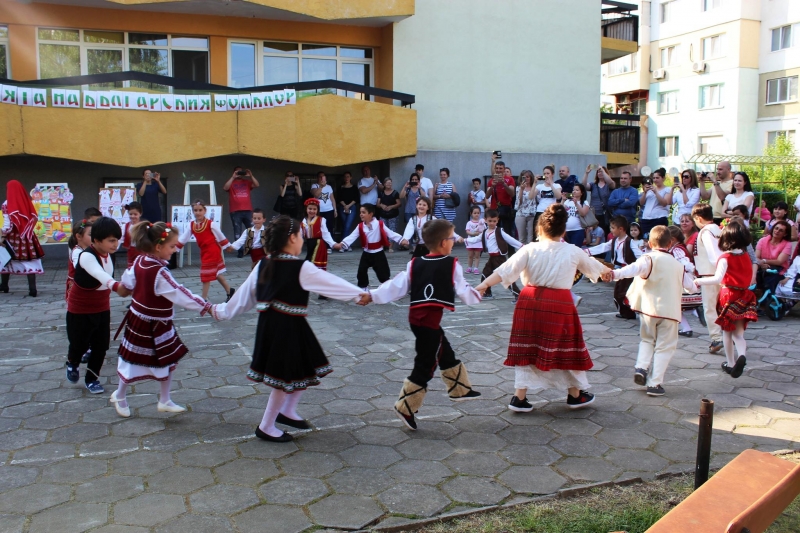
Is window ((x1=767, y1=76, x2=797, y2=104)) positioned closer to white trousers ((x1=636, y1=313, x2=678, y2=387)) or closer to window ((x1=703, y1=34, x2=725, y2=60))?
window ((x1=703, y1=34, x2=725, y2=60))

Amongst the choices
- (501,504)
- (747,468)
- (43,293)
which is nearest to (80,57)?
(43,293)

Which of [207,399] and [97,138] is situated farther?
[97,138]

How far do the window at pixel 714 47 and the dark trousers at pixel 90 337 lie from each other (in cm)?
3522

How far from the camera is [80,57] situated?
49.5ft

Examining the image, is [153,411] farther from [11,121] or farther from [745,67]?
[745,67]

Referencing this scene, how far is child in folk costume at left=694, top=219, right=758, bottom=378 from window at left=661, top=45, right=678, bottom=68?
34258 millimetres

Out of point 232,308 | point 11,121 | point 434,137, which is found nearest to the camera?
point 232,308

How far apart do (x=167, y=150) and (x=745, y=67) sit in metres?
29.3

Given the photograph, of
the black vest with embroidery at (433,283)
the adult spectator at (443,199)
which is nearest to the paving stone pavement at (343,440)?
the black vest with embroidery at (433,283)

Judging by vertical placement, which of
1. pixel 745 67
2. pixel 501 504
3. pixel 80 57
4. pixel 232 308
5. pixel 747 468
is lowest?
pixel 501 504

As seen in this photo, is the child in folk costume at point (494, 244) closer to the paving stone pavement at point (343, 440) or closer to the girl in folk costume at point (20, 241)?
the paving stone pavement at point (343, 440)

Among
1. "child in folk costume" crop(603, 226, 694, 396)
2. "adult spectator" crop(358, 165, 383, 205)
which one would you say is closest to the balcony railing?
"adult spectator" crop(358, 165, 383, 205)

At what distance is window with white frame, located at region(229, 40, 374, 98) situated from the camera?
53.0 feet

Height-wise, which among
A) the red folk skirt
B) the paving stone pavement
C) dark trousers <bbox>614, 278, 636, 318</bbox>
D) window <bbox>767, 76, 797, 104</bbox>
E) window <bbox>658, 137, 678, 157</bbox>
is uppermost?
window <bbox>767, 76, 797, 104</bbox>
